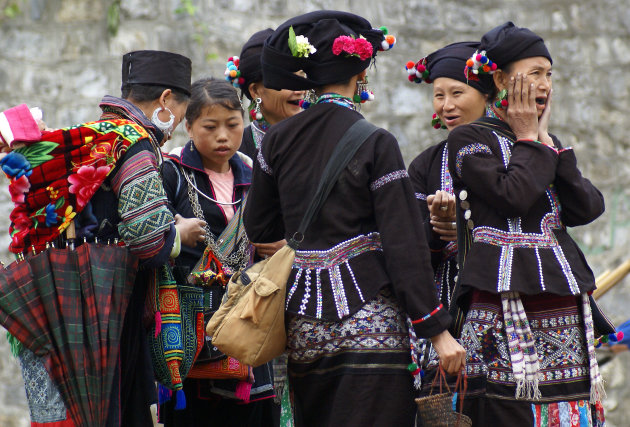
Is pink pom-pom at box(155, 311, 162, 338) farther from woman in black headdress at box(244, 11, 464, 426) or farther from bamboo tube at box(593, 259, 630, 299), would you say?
bamboo tube at box(593, 259, 630, 299)

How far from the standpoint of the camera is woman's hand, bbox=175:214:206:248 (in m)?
4.31

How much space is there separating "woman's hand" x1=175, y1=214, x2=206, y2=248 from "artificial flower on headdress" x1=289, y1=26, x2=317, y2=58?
3.80ft

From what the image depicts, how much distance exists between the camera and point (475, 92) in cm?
457

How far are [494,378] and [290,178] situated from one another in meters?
1.11

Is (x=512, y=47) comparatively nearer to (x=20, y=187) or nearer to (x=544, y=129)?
(x=544, y=129)

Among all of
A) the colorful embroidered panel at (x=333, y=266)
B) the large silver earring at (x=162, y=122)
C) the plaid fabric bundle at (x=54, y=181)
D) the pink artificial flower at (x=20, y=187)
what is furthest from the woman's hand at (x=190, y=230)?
the colorful embroidered panel at (x=333, y=266)

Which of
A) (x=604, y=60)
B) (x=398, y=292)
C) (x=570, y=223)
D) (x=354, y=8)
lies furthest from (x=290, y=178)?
(x=604, y=60)

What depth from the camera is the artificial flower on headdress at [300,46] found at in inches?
137

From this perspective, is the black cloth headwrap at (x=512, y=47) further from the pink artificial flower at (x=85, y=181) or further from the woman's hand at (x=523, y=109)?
the pink artificial flower at (x=85, y=181)

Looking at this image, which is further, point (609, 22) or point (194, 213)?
point (609, 22)

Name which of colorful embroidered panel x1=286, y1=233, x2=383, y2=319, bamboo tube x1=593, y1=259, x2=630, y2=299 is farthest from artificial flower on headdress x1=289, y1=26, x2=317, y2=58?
bamboo tube x1=593, y1=259, x2=630, y2=299

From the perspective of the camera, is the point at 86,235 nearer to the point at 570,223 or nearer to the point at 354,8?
the point at 570,223

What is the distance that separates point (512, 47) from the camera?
3859mm

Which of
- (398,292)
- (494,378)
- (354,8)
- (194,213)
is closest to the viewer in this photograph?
(398,292)
